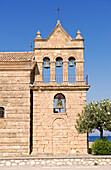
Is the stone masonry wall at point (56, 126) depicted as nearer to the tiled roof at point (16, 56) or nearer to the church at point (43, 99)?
the church at point (43, 99)

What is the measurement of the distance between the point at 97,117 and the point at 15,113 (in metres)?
6.80

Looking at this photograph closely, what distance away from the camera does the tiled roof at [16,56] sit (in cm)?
2039

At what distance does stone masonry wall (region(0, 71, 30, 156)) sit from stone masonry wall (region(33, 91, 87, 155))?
81 centimetres

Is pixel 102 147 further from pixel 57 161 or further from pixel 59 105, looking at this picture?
pixel 59 105

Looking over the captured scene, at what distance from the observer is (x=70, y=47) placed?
20.6 meters

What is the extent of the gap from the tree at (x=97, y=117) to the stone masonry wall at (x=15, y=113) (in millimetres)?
4764

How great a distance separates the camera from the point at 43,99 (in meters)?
19.8

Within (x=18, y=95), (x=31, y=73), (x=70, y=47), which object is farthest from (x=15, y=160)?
(x=70, y=47)

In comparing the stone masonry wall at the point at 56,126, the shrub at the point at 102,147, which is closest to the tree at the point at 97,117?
the shrub at the point at 102,147

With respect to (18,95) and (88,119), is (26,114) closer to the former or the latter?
(18,95)

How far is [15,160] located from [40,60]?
29.5 ft

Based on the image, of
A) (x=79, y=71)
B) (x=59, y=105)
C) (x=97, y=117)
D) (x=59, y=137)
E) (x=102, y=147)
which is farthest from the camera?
(x=79, y=71)

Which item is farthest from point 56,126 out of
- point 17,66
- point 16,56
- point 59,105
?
point 16,56

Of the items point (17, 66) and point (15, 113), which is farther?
point (17, 66)
